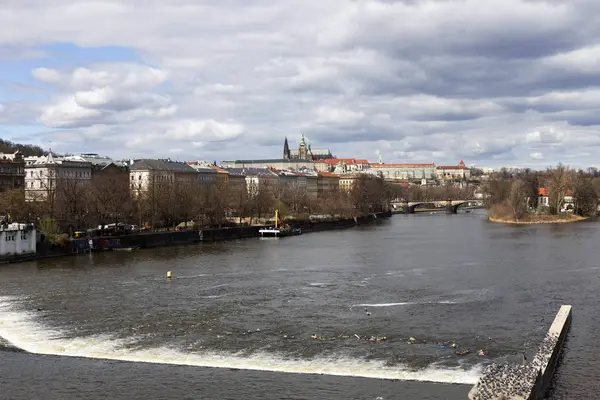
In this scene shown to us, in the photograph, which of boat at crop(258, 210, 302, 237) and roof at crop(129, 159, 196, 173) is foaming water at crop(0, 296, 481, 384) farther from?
roof at crop(129, 159, 196, 173)

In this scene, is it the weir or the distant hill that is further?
the distant hill

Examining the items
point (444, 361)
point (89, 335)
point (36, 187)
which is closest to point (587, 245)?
point (444, 361)

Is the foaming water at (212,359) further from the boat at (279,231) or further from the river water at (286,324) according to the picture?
the boat at (279,231)

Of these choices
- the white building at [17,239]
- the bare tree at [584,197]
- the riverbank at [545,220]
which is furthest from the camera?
the bare tree at [584,197]

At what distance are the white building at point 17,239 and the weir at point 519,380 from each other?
149 ft

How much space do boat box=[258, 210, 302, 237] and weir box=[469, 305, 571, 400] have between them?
2610 inches

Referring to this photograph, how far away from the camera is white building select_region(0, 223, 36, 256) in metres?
56.4

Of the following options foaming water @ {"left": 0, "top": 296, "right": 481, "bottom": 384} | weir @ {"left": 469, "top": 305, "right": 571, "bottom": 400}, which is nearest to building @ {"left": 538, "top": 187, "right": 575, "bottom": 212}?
weir @ {"left": 469, "top": 305, "right": 571, "bottom": 400}

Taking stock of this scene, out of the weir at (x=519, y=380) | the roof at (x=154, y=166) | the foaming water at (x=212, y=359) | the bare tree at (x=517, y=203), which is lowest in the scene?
the foaming water at (x=212, y=359)

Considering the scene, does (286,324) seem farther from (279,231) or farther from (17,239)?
(279,231)

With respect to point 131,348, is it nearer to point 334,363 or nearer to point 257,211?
point 334,363

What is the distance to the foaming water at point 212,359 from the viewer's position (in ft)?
74.2

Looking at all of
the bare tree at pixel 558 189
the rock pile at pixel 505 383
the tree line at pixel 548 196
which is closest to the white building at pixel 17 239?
the rock pile at pixel 505 383

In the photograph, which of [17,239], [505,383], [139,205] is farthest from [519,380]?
[139,205]
